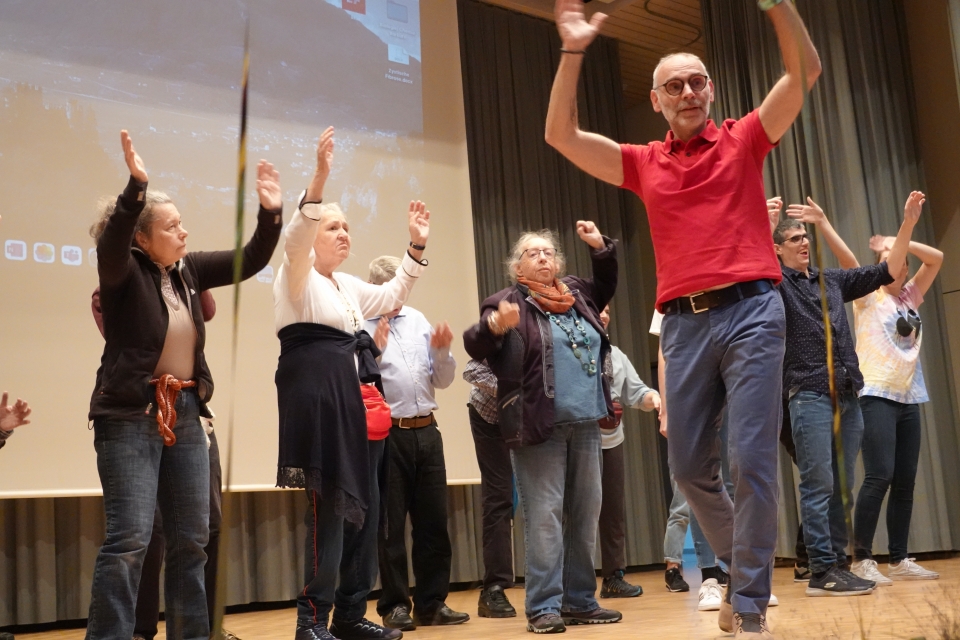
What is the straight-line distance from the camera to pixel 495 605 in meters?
3.68

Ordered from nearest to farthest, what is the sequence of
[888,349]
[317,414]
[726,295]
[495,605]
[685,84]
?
[726,295] → [685,84] → [317,414] → [495,605] → [888,349]

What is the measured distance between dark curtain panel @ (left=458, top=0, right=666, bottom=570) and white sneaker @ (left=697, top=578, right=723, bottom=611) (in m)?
3.08

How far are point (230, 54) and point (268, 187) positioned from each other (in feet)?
10.0

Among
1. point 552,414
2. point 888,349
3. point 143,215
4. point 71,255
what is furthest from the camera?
point 71,255

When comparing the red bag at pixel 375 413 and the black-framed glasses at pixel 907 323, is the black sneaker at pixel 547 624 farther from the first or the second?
the black-framed glasses at pixel 907 323

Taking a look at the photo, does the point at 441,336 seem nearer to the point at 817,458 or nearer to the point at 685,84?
the point at 685,84

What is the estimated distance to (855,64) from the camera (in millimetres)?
5855

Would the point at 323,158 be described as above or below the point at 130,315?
above

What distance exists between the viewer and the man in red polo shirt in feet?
6.80

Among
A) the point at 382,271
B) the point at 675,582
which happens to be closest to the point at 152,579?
the point at 382,271

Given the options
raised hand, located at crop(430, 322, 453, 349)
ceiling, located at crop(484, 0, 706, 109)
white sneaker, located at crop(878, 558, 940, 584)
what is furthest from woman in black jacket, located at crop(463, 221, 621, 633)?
ceiling, located at crop(484, 0, 706, 109)

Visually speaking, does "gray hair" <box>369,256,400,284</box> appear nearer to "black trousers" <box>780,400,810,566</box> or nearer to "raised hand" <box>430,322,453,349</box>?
"raised hand" <box>430,322,453,349</box>

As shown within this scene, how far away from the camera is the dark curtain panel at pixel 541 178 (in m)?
6.39

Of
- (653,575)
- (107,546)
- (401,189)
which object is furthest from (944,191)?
(107,546)
